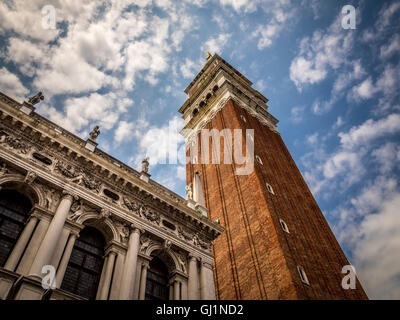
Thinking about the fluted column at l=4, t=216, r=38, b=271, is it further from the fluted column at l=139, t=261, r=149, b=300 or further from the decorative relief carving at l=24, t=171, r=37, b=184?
the fluted column at l=139, t=261, r=149, b=300

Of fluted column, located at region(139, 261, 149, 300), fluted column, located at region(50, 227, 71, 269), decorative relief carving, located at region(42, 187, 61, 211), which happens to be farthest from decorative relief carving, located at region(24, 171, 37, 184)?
fluted column, located at region(139, 261, 149, 300)

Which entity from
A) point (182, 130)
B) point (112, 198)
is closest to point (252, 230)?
point (112, 198)

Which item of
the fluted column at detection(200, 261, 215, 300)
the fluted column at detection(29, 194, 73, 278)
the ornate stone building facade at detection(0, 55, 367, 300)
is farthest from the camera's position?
the fluted column at detection(200, 261, 215, 300)

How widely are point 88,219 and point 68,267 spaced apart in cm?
200

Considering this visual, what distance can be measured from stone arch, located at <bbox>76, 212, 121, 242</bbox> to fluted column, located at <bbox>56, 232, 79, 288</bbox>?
99 centimetres

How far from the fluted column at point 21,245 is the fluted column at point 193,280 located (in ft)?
21.9

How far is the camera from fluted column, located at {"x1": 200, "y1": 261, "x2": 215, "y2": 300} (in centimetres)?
1462

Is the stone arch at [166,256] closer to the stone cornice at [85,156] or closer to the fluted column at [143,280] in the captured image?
the fluted column at [143,280]

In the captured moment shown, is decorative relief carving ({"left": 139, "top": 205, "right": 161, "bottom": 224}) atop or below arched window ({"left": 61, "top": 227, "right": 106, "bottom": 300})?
atop

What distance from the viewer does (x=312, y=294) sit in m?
18.7

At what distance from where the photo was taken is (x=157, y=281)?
14.5 metres

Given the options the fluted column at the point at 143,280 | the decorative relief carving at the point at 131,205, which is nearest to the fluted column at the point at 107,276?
the fluted column at the point at 143,280

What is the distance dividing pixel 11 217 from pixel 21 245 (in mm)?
1501

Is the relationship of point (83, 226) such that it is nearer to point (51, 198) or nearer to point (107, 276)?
point (51, 198)
